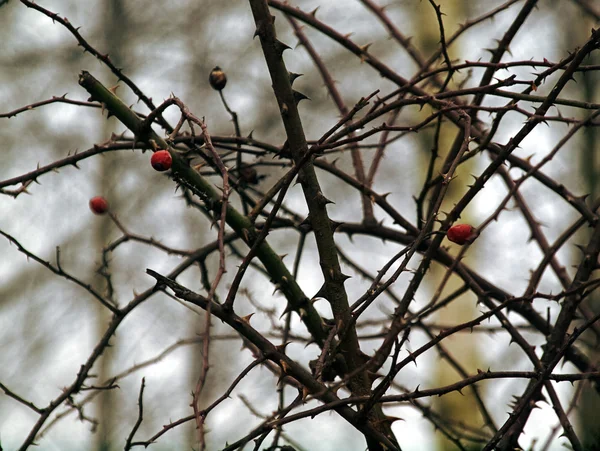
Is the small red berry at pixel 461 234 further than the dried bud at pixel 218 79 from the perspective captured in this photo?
No

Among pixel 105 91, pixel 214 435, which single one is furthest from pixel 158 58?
pixel 105 91

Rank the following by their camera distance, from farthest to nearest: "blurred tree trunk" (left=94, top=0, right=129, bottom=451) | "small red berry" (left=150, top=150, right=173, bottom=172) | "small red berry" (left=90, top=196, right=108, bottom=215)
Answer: "blurred tree trunk" (left=94, top=0, right=129, bottom=451) → "small red berry" (left=90, top=196, right=108, bottom=215) → "small red berry" (left=150, top=150, right=173, bottom=172)

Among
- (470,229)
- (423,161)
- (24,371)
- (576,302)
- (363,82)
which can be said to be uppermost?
(363,82)

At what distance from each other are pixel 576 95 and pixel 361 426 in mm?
6691

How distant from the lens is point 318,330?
1.54 m

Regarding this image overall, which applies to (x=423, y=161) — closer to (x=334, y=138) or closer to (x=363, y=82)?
(x=363, y=82)

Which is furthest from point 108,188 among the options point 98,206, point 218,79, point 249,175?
point 218,79

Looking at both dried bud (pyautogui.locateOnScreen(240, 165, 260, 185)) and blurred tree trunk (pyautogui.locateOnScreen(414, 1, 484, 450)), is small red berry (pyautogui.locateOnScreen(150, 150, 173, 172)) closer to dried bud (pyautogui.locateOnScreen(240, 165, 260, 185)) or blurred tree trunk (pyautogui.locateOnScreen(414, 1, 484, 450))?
dried bud (pyautogui.locateOnScreen(240, 165, 260, 185))

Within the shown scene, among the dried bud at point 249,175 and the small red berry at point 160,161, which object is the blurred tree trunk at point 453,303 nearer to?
the dried bud at point 249,175

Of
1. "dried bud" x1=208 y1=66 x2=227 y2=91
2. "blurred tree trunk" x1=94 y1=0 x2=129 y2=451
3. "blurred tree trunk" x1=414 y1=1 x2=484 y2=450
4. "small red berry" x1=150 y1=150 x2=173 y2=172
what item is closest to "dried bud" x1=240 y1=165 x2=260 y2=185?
"dried bud" x1=208 y1=66 x2=227 y2=91

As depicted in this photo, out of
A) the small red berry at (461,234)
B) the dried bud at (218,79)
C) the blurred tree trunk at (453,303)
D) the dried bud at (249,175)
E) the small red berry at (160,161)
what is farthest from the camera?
the blurred tree trunk at (453,303)

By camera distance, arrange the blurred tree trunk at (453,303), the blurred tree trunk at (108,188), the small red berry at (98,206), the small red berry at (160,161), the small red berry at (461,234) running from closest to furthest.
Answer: the small red berry at (160,161) < the small red berry at (461,234) < the small red berry at (98,206) < the blurred tree trunk at (453,303) < the blurred tree trunk at (108,188)

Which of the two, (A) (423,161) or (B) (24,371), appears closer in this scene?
(B) (24,371)

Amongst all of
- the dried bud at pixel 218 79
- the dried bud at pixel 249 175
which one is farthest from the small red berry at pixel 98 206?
the dried bud at pixel 218 79
